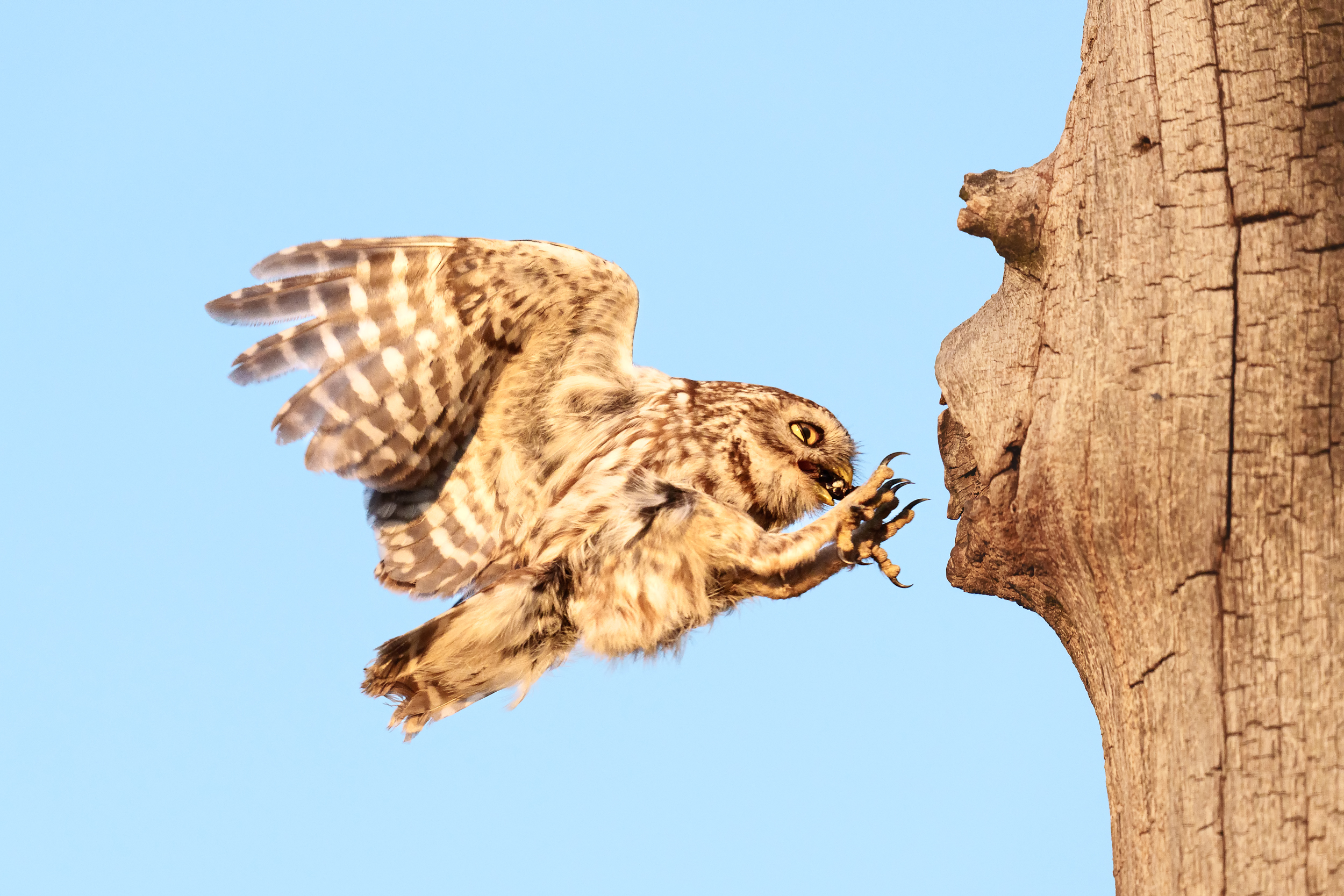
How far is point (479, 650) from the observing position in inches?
133

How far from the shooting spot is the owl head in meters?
3.65

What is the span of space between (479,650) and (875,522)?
48.4 inches

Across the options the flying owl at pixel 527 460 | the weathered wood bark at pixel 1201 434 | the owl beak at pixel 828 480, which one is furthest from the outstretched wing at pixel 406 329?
the weathered wood bark at pixel 1201 434

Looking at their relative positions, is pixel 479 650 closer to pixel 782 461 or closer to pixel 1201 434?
pixel 782 461

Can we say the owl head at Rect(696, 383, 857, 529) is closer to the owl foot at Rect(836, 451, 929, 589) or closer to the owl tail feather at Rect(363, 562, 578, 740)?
the owl foot at Rect(836, 451, 929, 589)

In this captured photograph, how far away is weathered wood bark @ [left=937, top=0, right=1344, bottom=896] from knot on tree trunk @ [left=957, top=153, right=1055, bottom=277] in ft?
0.05

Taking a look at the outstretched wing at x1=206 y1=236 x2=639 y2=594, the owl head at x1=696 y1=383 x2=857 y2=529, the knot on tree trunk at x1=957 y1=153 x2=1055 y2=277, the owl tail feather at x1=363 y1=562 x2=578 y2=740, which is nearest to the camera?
the knot on tree trunk at x1=957 y1=153 x2=1055 y2=277

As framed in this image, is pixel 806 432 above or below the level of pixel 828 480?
above

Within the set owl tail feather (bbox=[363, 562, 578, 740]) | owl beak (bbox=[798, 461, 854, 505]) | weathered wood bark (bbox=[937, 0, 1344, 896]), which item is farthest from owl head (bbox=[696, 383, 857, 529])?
weathered wood bark (bbox=[937, 0, 1344, 896])

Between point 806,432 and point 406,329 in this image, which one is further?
point 806,432

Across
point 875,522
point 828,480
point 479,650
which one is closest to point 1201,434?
point 875,522

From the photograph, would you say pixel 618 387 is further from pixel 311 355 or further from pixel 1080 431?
pixel 1080 431

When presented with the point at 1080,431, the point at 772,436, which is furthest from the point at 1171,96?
the point at 772,436

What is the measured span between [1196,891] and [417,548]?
2.55m
